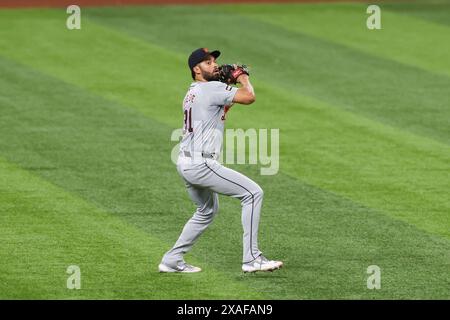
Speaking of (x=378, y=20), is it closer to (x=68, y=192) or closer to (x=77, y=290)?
(x=68, y=192)

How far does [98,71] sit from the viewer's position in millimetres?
21453

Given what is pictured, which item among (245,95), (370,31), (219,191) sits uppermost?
(245,95)

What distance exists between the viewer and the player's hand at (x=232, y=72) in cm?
1125

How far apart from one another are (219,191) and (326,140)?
254 inches

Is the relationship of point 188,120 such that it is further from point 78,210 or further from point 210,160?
point 78,210

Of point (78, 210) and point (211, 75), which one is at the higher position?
point (211, 75)

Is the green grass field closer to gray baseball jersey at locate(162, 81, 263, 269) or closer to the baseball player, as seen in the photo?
the baseball player

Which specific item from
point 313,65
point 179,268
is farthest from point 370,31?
point 179,268

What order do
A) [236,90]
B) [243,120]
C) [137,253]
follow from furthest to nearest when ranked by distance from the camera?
[243,120] → [137,253] → [236,90]

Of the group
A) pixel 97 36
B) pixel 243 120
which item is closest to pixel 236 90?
pixel 243 120

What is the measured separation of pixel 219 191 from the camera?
1127 cm

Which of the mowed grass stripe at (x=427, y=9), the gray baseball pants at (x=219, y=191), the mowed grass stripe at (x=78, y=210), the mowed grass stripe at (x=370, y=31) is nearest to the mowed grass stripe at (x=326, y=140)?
the mowed grass stripe at (x=78, y=210)

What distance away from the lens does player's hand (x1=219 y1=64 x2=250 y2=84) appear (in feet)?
36.9
